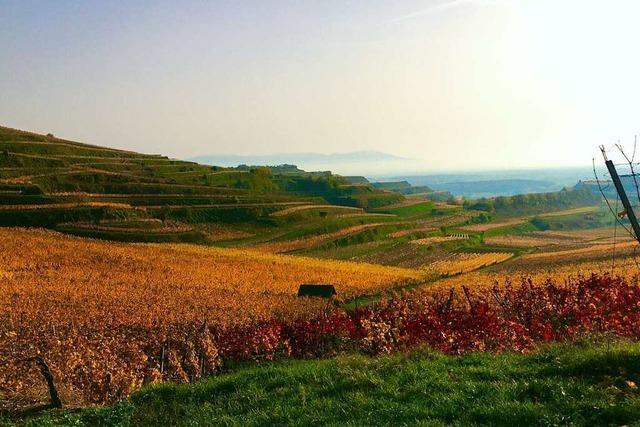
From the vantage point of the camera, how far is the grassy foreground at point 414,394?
27.3 ft

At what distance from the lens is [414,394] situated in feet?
32.0

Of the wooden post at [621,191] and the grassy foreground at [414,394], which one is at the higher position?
the wooden post at [621,191]

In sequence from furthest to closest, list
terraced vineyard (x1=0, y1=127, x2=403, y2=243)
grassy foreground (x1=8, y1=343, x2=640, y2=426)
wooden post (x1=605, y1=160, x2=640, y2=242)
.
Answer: terraced vineyard (x1=0, y1=127, x2=403, y2=243) → wooden post (x1=605, y1=160, x2=640, y2=242) → grassy foreground (x1=8, y1=343, x2=640, y2=426)

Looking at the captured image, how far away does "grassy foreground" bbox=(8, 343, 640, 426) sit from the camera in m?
8.34

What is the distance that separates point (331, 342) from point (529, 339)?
5864 mm

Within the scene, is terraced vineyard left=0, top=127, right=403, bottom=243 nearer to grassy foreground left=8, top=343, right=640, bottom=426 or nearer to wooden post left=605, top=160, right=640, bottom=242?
grassy foreground left=8, top=343, right=640, bottom=426

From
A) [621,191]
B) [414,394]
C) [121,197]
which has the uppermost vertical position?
[621,191]

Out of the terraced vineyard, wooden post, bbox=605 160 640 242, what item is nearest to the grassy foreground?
wooden post, bbox=605 160 640 242

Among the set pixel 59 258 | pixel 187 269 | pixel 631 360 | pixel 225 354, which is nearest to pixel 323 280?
pixel 187 269

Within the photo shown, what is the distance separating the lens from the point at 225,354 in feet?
57.1

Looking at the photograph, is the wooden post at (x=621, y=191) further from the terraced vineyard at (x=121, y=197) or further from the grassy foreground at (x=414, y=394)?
the terraced vineyard at (x=121, y=197)

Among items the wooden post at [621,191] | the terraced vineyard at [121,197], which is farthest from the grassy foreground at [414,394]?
the terraced vineyard at [121,197]

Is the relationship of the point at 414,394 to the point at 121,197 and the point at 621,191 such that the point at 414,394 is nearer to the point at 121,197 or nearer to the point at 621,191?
the point at 621,191

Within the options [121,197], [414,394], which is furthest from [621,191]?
[121,197]
